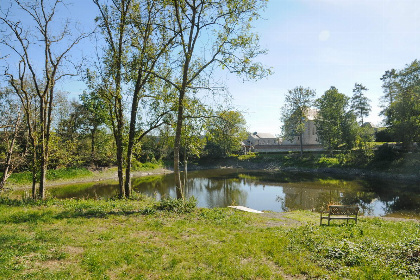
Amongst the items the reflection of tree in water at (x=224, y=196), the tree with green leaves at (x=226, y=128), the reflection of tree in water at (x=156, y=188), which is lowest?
the reflection of tree in water at (x=224, y=196)

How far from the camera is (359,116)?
7075 centimetres

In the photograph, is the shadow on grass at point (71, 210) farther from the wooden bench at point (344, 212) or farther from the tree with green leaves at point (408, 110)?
the tree with green leaves at point (408, 110)

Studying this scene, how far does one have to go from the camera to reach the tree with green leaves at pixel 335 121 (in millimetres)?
46281

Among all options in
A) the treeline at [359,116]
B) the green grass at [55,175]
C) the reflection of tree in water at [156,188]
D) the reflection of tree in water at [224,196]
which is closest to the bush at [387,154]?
the treeline at [359,116]

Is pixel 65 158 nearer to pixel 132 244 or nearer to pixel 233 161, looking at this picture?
pixel 132 244

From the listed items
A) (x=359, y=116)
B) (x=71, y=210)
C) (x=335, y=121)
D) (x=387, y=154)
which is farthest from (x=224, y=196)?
(x=359, y=116)

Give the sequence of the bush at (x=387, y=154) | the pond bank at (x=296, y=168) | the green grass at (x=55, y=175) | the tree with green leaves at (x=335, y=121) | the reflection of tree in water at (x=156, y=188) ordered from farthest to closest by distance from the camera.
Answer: the tree with green leaves at (x=335, y=121) → the bush at (x=387, y=154) → the pond bank at (x=296, y=168) → the green grass at (x=55, y=175) → the reflection of tree in water at (x=156, y=188)

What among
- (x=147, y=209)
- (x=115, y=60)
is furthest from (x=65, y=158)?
(x=147, y=209)

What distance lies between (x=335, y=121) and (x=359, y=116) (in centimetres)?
2807

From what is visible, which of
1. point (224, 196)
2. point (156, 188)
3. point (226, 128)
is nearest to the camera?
point (226, 128)

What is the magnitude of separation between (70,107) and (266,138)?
218 ft

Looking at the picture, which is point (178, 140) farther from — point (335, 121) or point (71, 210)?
point (335, 121)

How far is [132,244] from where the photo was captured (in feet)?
24.2

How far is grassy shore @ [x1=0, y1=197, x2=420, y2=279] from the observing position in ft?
19.0
